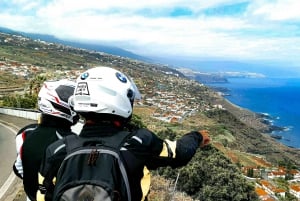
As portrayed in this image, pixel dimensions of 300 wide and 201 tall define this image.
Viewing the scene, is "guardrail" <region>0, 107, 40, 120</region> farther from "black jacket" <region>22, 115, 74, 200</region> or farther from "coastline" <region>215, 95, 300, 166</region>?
"coastline" <region>215, 95, 300, 166</region>

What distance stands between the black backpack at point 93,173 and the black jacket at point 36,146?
132cm

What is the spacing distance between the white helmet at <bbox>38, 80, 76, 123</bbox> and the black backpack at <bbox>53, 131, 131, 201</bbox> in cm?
145

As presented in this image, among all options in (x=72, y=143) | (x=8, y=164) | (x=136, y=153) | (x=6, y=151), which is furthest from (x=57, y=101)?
(x=6, y=151)

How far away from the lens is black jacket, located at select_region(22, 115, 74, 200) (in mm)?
3473

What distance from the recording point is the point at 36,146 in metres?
3.47

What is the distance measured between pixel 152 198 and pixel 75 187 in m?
5.58

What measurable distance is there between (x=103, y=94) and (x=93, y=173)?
0.47 m

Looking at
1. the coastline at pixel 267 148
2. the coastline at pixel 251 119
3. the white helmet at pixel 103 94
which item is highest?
the white helmet at pixel 103 94

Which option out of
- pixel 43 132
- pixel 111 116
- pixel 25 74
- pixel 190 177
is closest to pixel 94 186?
pixel 111 116

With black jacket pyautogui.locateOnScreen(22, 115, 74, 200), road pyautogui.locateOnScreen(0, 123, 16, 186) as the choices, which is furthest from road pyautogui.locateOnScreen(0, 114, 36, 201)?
black jacket pyautogui.locateOnScreen(22, 115, 74, 200)

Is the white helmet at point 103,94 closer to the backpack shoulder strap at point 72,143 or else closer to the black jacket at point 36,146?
the backpack shoulder strap at point 72,143

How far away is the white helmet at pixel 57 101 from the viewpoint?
3.66 metres

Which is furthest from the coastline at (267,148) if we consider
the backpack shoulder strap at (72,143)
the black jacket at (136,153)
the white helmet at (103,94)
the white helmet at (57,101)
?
the backpack shoulder strap at (72,143)

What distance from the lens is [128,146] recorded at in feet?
7.40
